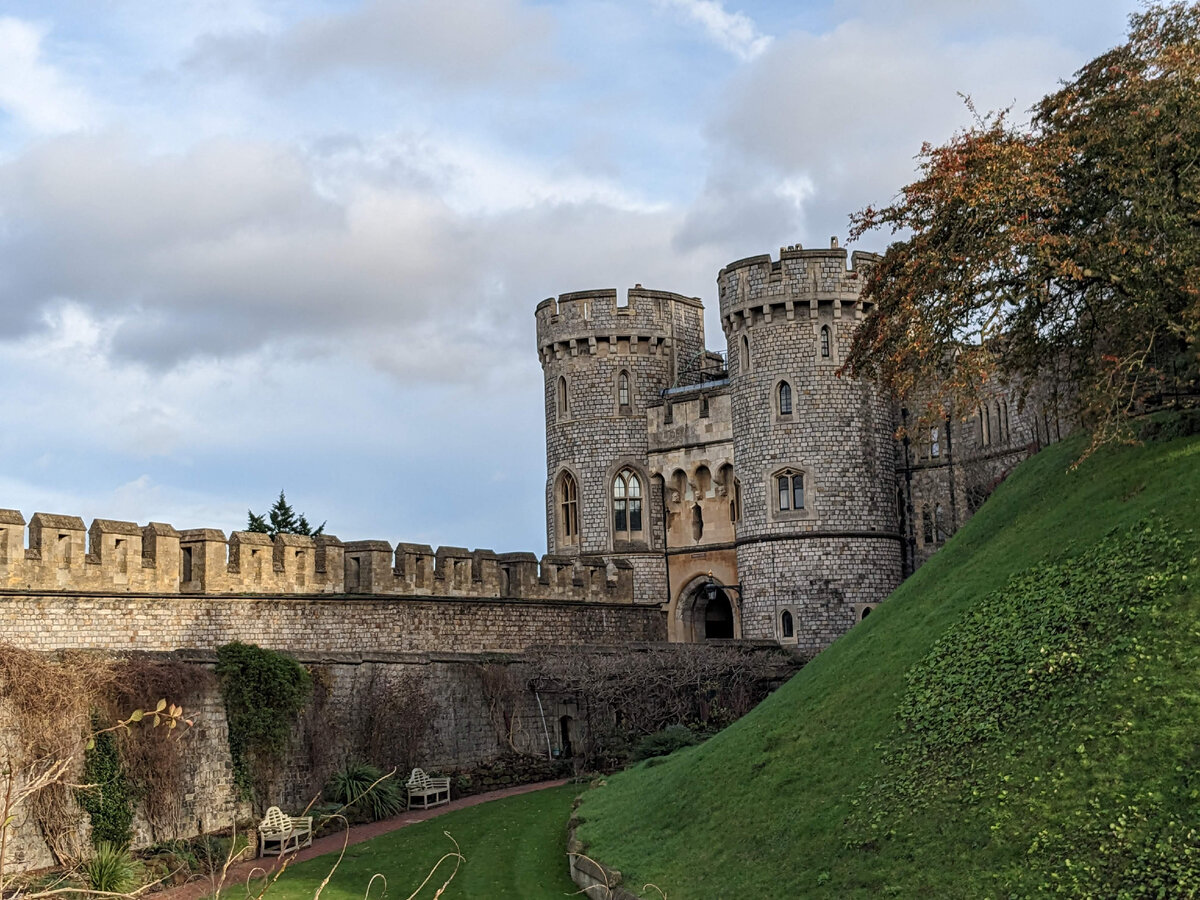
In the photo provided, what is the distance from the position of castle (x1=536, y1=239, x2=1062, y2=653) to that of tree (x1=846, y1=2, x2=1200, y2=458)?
1035 centimetres

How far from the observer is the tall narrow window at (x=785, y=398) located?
30547mm

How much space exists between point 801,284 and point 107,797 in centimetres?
1936

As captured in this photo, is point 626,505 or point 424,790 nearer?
point 424,790

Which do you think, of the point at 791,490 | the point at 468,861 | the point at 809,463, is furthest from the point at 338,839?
the point at 809,463

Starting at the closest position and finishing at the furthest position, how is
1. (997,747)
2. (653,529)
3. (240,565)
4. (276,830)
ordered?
1. (997,747)
2. (276,830)
3. (240,565)
4. (653,529)

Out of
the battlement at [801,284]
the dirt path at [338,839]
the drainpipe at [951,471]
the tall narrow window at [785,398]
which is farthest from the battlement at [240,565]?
the drainpipe at [951,471]

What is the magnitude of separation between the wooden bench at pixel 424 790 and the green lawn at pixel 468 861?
1.45 meters

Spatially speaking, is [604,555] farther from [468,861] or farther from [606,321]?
[468,861]

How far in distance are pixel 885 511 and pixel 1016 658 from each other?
17875 mm

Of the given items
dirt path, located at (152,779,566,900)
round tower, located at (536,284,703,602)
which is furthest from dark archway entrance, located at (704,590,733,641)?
dirt path, located at (152,779,566,900)

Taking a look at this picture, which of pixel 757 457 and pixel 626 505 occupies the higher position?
pixel 757 457

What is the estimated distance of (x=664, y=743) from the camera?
23.1 metres

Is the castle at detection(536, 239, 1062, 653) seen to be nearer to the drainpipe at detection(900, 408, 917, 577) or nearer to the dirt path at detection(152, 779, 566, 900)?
the drainpipe at detection(900, 408, 917, 577)

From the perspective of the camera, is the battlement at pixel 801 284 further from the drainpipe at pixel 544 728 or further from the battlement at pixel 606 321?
the drainpipe at pixel 544 728
